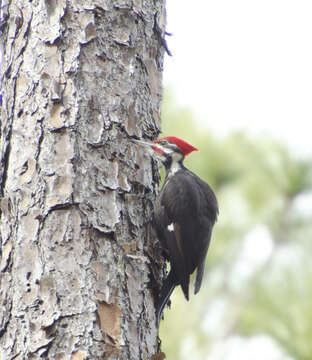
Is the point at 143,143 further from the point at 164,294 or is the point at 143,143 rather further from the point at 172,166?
the point at 172,166

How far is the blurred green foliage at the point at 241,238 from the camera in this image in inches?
174

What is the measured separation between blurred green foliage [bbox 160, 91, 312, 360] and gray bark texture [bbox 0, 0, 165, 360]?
7.25 feet

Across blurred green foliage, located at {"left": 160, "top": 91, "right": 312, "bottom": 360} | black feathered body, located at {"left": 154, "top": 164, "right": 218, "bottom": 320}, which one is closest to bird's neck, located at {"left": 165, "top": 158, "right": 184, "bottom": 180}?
black feathered body, located at {"left": 154, "top": 164, "right": 218, "bottom": 320}

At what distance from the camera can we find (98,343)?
6.20ft

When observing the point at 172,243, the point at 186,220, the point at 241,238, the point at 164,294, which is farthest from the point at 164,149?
the point at 241,238

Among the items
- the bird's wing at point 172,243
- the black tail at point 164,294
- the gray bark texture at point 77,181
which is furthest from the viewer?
the bird's wing at point 172,243

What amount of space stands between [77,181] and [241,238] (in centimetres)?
302

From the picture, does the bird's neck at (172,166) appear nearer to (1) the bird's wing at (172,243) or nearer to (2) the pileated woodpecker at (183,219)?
(2) the pileated woodpecker at (183,219)

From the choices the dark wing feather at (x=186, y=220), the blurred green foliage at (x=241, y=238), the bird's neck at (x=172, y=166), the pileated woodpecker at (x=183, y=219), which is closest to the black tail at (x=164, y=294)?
the pileated woodpecker at (x=183, y=219)

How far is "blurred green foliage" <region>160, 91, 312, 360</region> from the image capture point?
443 centimetres

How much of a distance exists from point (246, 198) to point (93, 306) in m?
3.15

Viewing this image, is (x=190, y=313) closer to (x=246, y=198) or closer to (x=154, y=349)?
(x=246, y=198)

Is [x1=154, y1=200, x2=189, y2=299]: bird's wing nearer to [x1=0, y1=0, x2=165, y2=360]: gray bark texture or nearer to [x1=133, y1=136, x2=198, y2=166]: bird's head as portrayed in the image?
[x1=0, y1=0, x2=165, y2=360]: gray bark texture

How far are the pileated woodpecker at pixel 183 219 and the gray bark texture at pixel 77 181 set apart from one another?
15cm
